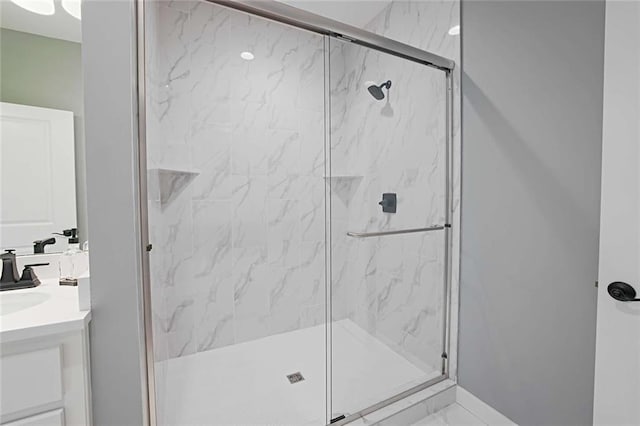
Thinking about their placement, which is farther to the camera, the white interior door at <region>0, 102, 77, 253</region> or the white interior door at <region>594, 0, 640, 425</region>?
the white interior door at <region>0, 102, 77, 253</region>

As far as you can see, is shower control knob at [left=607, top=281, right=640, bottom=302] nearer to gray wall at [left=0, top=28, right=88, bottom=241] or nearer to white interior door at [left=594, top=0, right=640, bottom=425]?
white interior door at [left=594, top=0, right=640, bottom=425]

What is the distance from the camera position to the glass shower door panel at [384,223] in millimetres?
1646

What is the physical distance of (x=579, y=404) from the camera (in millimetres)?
1266

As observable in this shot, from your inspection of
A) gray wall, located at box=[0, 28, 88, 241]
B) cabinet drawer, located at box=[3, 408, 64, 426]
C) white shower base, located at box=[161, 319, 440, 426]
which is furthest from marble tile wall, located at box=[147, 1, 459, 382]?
cabinet drawer, located at box=[3, 408, 64, 426]

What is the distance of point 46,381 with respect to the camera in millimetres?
866

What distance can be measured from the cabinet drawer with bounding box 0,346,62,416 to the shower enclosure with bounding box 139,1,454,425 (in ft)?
0.83

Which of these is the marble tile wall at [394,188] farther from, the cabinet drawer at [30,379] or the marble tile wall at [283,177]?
the cabinet drawer at [30,379]

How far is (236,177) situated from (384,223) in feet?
3.83

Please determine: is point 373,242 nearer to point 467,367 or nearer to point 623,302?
point 467,367

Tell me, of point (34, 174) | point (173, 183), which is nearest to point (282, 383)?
point (173, 183)

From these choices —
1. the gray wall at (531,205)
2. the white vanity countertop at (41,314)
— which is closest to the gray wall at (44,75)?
the white vanity countertop at (41,314)

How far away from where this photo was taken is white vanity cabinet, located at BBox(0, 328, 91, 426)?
826 millimetres

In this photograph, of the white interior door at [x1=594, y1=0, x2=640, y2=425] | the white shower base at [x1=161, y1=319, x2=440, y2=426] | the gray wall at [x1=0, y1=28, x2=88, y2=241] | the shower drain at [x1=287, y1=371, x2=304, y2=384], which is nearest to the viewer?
the white interior door at [x1=594, y1=0, x2=640, y2=425]

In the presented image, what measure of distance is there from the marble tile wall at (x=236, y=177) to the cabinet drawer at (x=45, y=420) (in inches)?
42.0
